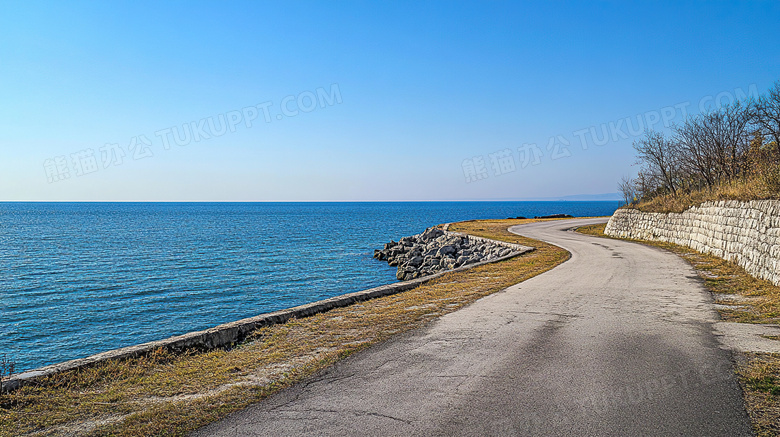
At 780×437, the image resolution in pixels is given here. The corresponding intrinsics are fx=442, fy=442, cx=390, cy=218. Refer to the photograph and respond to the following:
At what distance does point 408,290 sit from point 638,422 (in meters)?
8.42

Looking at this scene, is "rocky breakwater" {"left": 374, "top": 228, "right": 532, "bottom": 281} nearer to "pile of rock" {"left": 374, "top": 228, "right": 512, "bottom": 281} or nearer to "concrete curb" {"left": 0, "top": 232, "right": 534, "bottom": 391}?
"pile of rock" {"left": 374, "top": 228, "right": 512, "bottom": 281}

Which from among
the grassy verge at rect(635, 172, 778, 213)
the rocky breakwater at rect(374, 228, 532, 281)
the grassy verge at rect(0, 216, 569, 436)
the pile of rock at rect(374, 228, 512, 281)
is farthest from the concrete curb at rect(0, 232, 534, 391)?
the pile of rock at rect(374, 228, 512, 281)

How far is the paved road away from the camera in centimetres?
413

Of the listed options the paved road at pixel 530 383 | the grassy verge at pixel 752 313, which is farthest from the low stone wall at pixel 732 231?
the paved road at pixel 530 383

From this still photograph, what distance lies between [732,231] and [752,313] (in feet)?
27.8

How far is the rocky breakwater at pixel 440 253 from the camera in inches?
938

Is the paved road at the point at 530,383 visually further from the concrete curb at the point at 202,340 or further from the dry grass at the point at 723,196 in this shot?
the dry grass at the point at 723,196

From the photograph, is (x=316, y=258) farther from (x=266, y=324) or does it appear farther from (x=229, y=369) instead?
(x=229, y=369)

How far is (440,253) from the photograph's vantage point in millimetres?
28109

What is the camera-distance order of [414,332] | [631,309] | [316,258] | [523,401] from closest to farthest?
[523,401] → [414,332] → [631,309] → [316,258]

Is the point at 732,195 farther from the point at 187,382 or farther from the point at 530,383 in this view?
the point at 187,382

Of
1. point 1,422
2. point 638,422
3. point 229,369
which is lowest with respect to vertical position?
point 638,422

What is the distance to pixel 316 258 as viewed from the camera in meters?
34.4

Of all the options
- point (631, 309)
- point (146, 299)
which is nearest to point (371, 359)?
point (631, 309)
